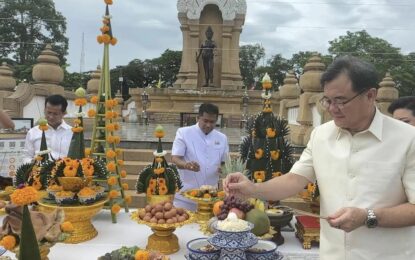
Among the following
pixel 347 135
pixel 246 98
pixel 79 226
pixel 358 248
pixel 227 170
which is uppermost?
pixel 246 98

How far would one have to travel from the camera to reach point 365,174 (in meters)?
1.50

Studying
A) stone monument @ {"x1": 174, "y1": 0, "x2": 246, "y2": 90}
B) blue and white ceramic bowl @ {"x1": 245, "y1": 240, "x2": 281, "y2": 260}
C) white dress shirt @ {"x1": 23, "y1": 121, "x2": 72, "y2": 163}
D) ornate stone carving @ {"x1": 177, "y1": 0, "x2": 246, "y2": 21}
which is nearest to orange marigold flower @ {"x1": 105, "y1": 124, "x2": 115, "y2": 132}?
white dress shirt @ {"x1": 23, "y1": 121, "x2": 72, "y2": 163}

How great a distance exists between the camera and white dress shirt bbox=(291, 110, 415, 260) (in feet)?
4.82

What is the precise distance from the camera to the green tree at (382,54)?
2806cm

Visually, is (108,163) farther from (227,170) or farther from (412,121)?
(412,121)

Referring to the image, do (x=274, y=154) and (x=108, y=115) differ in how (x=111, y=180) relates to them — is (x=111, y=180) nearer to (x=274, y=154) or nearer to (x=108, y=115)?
(x=108, y=115)

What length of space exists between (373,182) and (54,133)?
125 inches

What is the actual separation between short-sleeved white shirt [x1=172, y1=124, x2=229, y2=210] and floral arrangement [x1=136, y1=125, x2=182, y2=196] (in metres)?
0.73

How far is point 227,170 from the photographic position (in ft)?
8.50

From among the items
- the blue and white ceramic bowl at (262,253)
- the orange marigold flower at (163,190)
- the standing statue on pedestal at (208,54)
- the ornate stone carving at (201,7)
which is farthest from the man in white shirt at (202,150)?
the ornate stone carving at (201,7)

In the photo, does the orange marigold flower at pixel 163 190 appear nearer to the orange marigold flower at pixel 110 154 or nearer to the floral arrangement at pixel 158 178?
the floral arrangement at pixel 158 178

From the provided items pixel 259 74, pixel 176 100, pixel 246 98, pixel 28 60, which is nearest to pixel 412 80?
pixel 259 74

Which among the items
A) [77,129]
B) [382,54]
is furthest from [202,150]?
[382,54]

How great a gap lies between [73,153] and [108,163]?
27 cm
